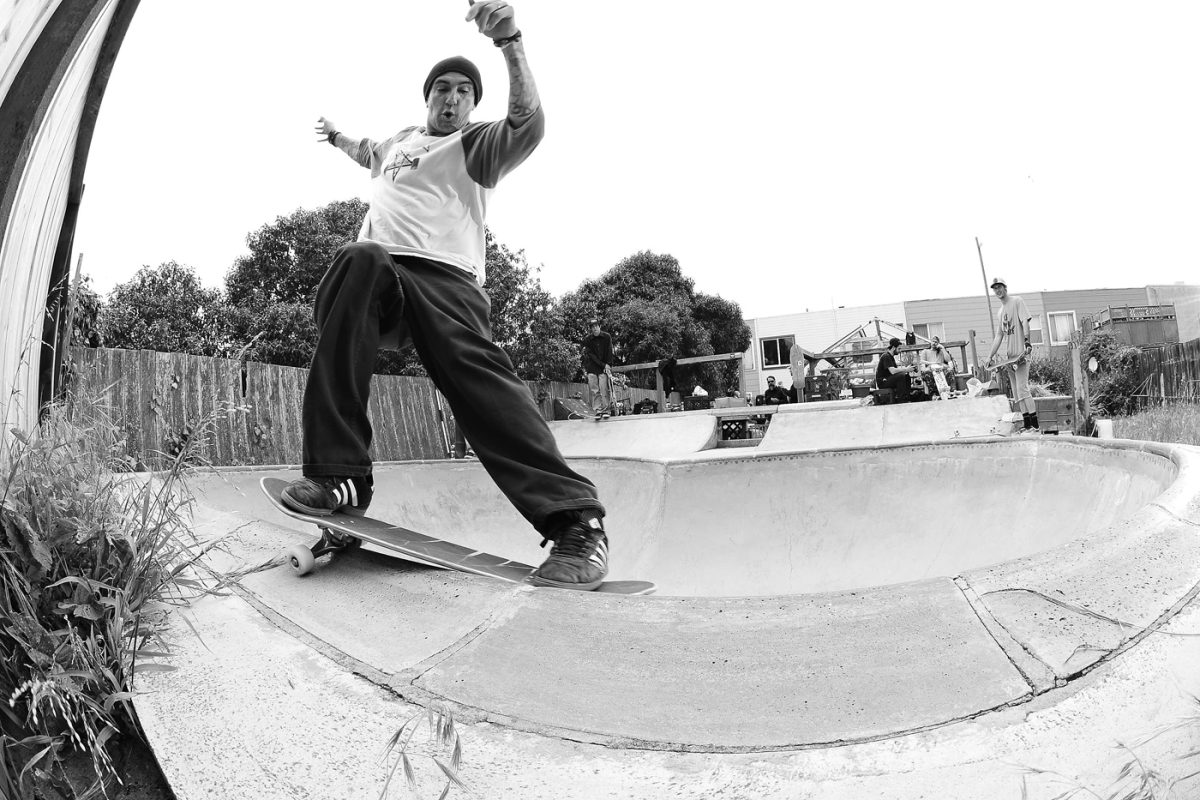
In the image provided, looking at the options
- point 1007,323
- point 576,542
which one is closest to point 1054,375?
point 1007,323

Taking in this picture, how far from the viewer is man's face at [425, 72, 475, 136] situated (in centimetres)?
251

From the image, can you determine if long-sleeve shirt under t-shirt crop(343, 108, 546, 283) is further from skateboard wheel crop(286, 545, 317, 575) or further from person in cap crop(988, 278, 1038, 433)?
person in cap crop(988, 278, 1038, 433)

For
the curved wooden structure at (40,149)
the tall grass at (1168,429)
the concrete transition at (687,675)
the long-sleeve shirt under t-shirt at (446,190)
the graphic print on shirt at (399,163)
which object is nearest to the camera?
the concrete transition at (687,675)

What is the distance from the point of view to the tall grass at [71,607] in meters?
1.21

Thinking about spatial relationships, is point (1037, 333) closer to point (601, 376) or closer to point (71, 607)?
point (601, 376)

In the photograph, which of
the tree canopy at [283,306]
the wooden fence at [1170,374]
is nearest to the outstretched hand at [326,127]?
the wooden fence at [1170,374]

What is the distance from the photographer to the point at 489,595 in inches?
62.4

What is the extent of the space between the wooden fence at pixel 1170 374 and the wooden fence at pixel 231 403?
10.8 m

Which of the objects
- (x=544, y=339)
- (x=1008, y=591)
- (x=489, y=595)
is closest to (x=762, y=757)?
(x=1008, y=591)

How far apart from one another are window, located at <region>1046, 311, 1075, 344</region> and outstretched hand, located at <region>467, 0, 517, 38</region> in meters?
42.7

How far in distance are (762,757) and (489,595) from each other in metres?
0.77

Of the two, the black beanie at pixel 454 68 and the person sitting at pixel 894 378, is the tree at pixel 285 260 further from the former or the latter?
the black beanie at pixel 454 68

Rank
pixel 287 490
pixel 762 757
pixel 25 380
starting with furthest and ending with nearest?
pixel 25 380
pixel 287 490
pixel 762 757

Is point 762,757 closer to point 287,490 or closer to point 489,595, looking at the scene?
point 489,595
